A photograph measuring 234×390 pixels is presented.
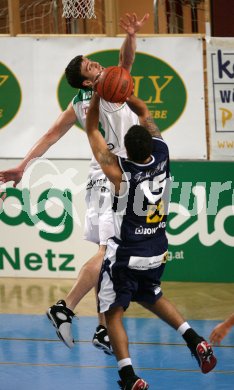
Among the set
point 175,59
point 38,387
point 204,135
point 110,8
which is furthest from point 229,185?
point 38,387

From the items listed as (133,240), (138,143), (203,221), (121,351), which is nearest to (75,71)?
(138,143)

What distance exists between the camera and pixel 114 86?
25.8ft

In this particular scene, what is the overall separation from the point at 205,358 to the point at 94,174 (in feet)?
7.32

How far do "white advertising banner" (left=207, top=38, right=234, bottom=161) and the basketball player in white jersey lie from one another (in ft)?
7.17

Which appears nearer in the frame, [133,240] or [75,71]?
[133,240]

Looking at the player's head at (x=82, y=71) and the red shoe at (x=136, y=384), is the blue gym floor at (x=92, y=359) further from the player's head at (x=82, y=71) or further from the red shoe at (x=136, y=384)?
the player's head at (x=82, y=71)

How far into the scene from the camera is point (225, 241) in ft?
38.2

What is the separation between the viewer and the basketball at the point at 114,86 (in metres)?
7.87

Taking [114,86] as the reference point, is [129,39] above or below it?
above

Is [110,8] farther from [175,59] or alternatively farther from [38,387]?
[38,387]

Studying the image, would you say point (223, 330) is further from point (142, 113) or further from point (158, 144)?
point (142, 113)

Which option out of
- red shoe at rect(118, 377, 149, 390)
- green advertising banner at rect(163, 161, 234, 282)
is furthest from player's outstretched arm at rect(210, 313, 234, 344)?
green advertising banner at rect(163, 161, 234, 282)

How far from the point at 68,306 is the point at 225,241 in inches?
122

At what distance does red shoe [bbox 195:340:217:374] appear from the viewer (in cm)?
802
